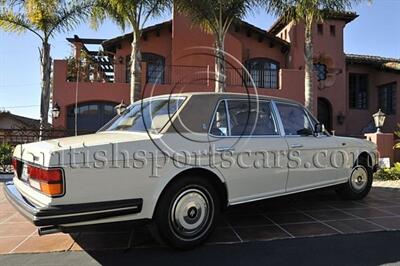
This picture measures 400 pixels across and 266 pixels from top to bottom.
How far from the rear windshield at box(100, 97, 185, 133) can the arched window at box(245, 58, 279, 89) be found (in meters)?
14.2

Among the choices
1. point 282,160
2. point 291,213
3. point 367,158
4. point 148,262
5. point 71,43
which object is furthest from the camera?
point 71,43

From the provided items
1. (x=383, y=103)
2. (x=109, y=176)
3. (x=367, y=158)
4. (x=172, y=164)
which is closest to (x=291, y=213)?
(x=367, y=158)

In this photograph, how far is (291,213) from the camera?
19.3ft

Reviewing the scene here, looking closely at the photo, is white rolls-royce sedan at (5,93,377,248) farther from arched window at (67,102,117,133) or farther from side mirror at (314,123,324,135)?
arched window at (67,102,117,133)

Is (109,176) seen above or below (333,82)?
below

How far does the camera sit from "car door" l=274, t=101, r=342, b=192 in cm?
527

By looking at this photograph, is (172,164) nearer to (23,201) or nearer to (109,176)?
(109,176)

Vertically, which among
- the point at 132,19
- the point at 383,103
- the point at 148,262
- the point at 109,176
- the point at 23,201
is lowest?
the point at 148,262

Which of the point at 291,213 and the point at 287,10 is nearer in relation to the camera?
the point at 291,213

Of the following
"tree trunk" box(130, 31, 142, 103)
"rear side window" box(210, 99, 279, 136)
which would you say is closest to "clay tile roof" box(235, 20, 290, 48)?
"tree trunk" box(130, 31, 142, 103)

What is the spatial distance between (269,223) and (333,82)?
16.0m

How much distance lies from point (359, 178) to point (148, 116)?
4.00 metres

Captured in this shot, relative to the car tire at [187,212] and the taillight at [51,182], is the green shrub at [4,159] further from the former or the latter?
the car tire at [187,212]

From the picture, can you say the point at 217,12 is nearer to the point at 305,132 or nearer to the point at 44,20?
the point at 44,20
